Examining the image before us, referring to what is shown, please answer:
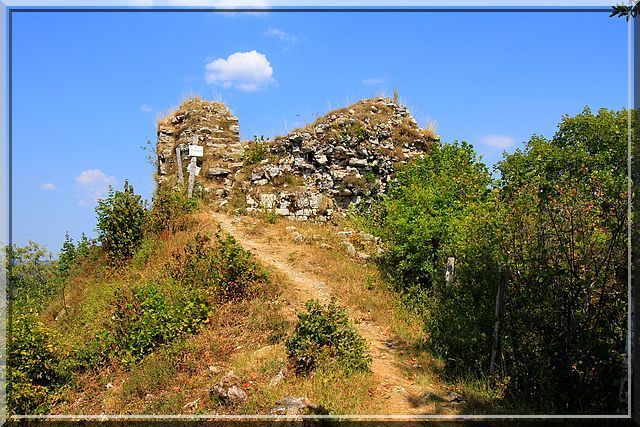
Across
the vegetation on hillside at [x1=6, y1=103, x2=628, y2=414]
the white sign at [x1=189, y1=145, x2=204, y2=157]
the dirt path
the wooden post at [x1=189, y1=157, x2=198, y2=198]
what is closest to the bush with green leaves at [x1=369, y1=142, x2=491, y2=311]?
the vegetation on hillside at [x1=6, y1=103, x2=628, y2=414]

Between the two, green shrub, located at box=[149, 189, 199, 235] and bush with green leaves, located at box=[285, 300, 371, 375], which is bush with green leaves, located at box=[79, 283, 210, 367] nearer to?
bush with green leaves, located at box=[285, 300, 371, 375]

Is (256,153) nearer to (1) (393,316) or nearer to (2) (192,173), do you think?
(2) (192,173)

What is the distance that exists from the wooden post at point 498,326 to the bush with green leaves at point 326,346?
1820mm

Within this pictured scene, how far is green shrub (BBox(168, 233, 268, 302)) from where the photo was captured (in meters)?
10.4

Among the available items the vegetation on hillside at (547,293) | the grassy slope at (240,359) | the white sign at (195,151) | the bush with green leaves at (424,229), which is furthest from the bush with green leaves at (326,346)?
the white sign at (195,151)

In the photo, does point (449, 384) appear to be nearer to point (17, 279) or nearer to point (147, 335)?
point (147, 335)

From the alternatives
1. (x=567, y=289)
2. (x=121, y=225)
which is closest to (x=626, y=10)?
(x=567, y=289)

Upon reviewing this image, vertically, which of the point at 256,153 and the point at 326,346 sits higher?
the point at 256,153

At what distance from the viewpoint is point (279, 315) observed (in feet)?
30.7

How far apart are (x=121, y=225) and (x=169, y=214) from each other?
1.57 metres

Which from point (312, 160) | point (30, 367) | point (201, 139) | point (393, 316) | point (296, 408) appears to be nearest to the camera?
point (296, 408)

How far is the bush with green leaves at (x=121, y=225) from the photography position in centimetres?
1358

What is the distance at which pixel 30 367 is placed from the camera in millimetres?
7918

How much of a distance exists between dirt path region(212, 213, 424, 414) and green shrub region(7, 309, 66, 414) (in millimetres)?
4637
